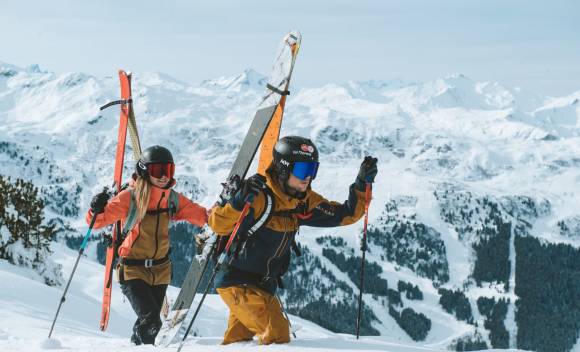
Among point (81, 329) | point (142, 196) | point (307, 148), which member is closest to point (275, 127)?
point (307, 148)

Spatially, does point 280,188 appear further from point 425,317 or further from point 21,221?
point 425,317

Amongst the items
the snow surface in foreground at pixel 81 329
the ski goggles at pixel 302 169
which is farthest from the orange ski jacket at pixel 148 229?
the ski goggles at pixel 302 169

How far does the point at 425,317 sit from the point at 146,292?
199048 millimetres

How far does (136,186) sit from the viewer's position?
30.2ft

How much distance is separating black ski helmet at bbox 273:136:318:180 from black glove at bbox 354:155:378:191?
0.87 metres

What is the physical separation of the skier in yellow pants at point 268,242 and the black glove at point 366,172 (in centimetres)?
85

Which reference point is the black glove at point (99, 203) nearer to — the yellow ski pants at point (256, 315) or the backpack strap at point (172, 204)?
the backpack strap at point (172, 204)

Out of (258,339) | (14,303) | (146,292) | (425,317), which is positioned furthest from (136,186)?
(425,317)

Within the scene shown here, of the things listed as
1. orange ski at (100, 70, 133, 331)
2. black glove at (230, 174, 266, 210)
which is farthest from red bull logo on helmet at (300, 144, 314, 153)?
orange ski at (100, 70, 133, 331)

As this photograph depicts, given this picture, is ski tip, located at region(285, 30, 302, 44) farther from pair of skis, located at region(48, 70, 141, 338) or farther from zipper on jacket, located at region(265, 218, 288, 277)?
pair of skis, located at region(48, 70, 141, 338)

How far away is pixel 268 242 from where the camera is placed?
7684 mm

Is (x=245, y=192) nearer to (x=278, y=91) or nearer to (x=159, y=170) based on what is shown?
(x=159, y=170)

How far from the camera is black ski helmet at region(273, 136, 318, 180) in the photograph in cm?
761

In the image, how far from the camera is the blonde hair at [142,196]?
9070 mm
